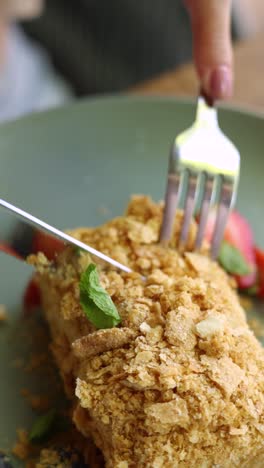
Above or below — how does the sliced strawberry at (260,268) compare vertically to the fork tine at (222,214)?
below

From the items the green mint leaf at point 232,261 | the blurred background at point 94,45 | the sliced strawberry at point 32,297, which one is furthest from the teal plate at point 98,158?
the blurred background at point 94,45

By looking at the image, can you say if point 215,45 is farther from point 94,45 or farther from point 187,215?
point 94,45

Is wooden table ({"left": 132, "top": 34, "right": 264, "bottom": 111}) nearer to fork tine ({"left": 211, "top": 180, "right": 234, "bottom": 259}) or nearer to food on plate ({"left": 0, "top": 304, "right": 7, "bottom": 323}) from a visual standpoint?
fork tine ({"left": 211, "top": 180, "right": 234, "bottom": 259})

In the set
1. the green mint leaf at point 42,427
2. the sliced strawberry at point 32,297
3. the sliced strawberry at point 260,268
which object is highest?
the sliced strawberry at point 260,268

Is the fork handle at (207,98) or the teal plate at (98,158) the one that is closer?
the fork handle at (207,98)

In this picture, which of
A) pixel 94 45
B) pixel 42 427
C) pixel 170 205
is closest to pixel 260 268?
pixel 170 205

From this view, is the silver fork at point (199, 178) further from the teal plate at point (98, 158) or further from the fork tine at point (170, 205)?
the teal plate at point (98, 158)

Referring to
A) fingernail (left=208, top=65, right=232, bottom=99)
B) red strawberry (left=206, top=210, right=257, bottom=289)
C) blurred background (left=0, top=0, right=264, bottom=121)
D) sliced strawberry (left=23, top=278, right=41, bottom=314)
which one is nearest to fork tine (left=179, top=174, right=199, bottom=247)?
red strawberry (left=206, top=210, right=257, bottom=289)

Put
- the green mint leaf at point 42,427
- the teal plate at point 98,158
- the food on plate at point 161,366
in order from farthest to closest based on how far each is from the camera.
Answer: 1. the teal plate at point 98,158
2. the green mint leaf at point 42,427
3. the food on plate at point 161,366
